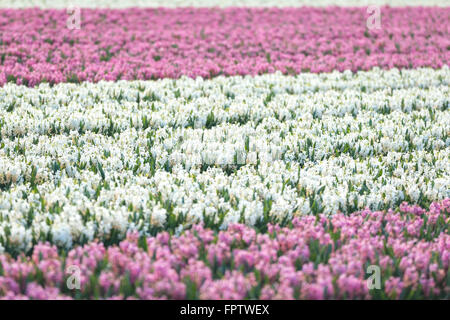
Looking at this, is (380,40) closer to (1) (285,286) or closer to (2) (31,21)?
(2) (31,21)

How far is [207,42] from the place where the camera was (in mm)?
14516

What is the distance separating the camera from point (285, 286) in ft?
10.7

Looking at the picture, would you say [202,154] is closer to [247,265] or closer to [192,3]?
[247,265]

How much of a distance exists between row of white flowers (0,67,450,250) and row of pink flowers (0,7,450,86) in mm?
2053

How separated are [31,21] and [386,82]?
11.6m

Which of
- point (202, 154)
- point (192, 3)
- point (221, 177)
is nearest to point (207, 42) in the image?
point (192, 3)

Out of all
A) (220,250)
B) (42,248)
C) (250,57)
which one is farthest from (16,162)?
(250,57)

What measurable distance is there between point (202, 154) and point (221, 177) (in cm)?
85

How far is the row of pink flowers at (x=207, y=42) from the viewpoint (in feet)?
37.2

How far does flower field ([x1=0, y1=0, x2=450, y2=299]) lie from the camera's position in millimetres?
3449

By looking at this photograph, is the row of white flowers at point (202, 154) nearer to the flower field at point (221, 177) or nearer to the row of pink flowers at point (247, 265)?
the flower field at point (221, 177)

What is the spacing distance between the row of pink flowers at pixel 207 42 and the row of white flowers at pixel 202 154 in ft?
6.74

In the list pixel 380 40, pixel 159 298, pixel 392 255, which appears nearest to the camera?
pixel 159 298

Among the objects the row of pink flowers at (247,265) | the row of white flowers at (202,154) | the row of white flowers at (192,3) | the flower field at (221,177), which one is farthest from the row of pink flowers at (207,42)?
the row of pink flowers at (247,265)
